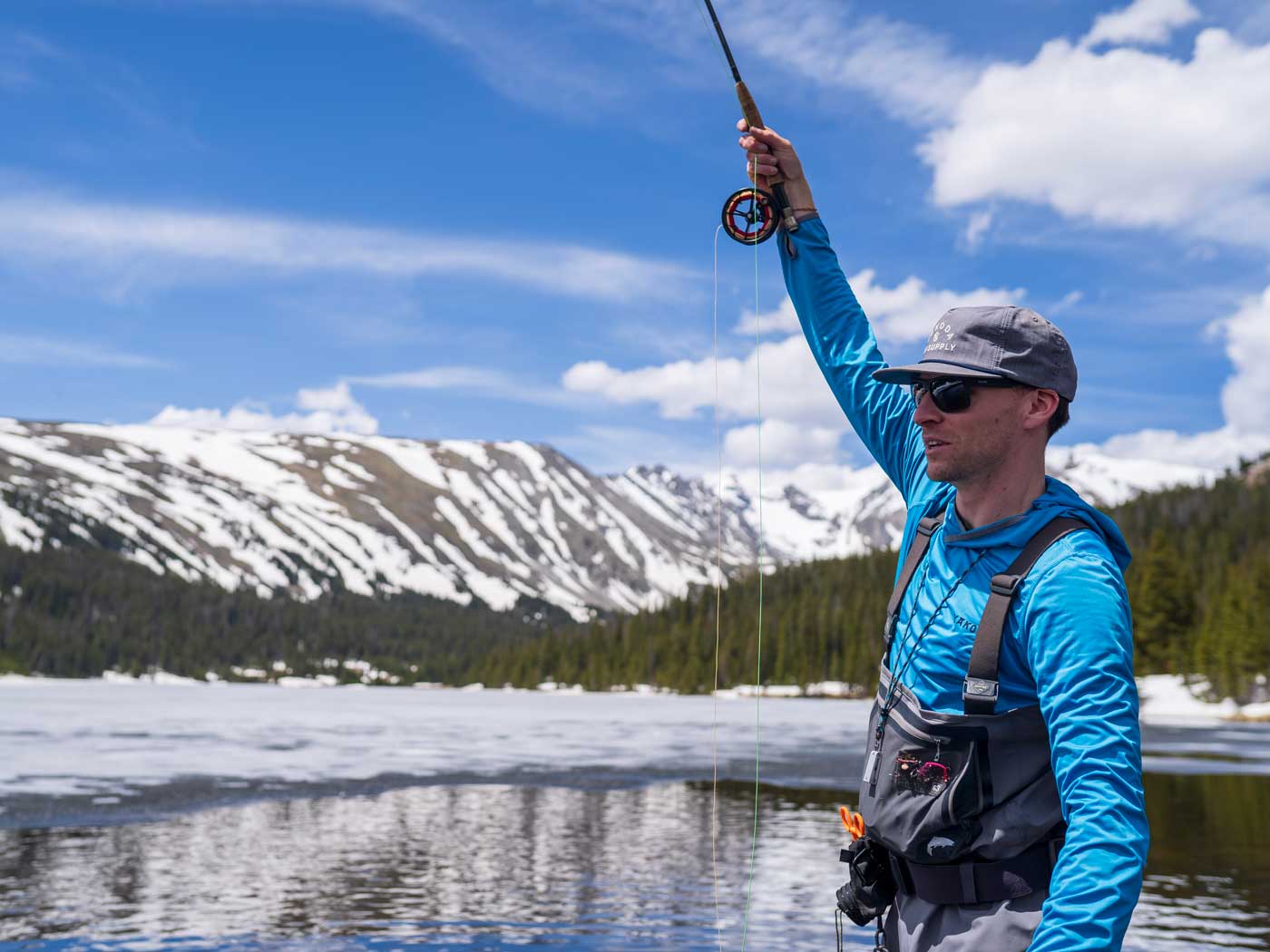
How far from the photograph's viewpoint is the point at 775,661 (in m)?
146

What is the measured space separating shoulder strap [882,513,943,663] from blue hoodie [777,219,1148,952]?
34mm

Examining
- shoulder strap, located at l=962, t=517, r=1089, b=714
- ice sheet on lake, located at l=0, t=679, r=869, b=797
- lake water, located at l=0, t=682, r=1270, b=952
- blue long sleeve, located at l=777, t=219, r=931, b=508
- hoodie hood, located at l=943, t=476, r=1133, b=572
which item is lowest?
ice sheet on lake, located at l=0, t=679, r=869, b=797

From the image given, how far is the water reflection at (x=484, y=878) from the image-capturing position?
1566 cm

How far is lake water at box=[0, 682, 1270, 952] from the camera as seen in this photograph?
1591 cm

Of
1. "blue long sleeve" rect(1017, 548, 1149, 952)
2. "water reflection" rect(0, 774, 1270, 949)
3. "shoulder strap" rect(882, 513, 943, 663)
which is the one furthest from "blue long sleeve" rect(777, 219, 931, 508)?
"water reflection" rect(0, 774, 1270, 949)

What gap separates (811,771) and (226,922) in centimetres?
2508

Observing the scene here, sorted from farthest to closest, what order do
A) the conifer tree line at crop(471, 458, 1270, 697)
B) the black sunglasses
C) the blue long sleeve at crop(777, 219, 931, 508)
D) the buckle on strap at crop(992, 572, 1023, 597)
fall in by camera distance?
the conifer tree line at crop(471, 458, 1270, 697) < the blue long sleeve at crop(777, 219, 931, 508) < the black sunglasses < the buckle on strap at crop(992, 572, 1023, 597)

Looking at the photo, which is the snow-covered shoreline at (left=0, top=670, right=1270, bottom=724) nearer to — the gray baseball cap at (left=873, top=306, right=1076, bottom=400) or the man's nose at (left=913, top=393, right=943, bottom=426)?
the man's nose at (left=913, top=393, right=943, bottom=426)

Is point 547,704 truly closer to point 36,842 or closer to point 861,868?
point 36,842

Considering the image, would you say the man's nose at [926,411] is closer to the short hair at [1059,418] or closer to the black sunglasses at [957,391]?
the black sunglasses at [957,391]

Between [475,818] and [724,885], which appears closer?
[724,885]

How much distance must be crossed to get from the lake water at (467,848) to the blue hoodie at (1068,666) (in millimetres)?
7106

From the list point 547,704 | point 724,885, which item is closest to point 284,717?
point 547,704

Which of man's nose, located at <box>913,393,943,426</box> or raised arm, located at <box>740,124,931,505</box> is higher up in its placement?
raised arm, located at <box>740,124,931,505</box>
